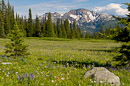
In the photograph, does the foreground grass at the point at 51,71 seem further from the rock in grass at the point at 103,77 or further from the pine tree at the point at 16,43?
the pine tree at the point at 16,43

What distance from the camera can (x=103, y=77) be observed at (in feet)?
18.6

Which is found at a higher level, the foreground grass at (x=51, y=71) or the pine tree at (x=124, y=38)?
the pine tree at (x=124, y=38)

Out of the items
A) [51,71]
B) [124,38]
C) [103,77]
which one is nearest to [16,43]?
[51,71]

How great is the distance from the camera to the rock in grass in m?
5.38

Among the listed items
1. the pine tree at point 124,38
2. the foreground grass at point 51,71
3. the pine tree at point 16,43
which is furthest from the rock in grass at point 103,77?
the pine tree at point 16,43

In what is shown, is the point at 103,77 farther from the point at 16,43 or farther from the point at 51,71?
the point at 16,43

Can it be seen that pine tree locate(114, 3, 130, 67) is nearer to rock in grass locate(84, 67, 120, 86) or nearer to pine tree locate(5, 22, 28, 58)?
rock in grass locate(84, 67, 120, 86)

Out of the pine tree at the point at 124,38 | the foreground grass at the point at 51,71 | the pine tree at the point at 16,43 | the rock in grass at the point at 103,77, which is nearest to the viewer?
the rock in grass at the point at 103,77

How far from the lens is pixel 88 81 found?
5.68m

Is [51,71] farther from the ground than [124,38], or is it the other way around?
[124,38]

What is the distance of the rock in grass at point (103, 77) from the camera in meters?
5.38

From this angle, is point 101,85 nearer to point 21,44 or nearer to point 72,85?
point 72,85

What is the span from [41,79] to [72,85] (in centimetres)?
133

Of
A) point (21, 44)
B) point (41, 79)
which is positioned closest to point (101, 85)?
point (41, 79)
